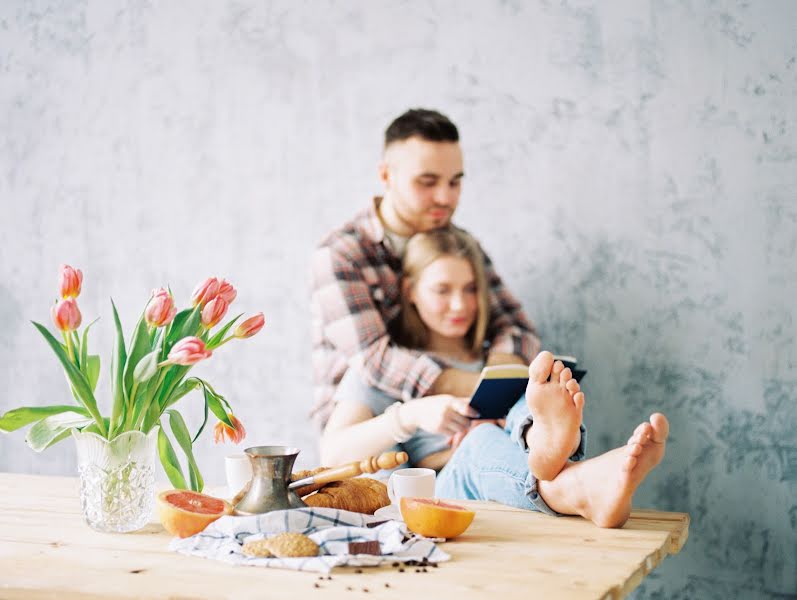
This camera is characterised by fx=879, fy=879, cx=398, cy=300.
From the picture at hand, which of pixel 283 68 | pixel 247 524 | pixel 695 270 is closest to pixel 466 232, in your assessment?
pixel 695 270

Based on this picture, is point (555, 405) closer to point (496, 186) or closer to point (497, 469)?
point (497, 469)

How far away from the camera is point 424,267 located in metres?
2.23

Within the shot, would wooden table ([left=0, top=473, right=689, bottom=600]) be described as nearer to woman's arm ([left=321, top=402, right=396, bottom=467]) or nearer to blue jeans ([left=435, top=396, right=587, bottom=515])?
blue jeans ([left=435, top=396, right=587, bottom=515])

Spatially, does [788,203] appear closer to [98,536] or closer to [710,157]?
[710,157]

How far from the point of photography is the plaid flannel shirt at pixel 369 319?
7.05 feet

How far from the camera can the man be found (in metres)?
2.16

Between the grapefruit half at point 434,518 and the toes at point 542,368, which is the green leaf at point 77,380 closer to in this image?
the grapefruit half at point 434,518

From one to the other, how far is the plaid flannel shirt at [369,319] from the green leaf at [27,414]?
91cm

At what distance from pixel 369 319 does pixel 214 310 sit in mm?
880

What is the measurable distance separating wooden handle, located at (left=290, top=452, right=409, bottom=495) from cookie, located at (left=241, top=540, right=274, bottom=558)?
5.2 inches

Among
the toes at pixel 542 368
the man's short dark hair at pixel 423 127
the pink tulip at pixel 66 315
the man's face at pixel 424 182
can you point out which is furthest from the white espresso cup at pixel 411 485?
the man's short dark hair at pixel 423 127

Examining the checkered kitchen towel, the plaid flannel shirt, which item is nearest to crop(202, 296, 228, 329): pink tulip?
the checkered kitchen towel

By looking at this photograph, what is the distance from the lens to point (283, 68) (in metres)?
2.67

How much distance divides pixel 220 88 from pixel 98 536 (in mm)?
1771
